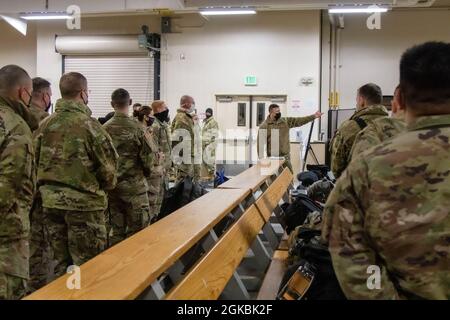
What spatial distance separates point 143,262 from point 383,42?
1176 centimetres

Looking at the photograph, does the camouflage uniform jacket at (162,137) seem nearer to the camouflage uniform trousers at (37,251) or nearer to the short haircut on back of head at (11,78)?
the camouflage uniform trousers at (37,251)

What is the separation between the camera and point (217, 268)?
227 centimetres

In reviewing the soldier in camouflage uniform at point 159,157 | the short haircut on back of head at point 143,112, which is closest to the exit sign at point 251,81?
the soldier in camouflage uniform at point 159,157

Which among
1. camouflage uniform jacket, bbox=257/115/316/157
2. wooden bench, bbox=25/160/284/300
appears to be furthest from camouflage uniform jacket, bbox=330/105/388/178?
camouflage uniform jacket, bbox=257/115/316/157

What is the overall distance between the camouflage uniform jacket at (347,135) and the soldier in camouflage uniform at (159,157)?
1.91m

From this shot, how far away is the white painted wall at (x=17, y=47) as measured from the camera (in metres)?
14.0

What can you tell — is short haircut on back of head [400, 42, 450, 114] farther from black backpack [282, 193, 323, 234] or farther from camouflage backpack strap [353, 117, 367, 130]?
black backpack [282, 193, 323, 234]

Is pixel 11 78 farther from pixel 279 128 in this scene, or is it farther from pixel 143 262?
pixel 279 128

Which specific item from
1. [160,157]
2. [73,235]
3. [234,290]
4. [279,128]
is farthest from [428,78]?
[279,128]

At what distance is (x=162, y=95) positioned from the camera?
1282 centimetres
